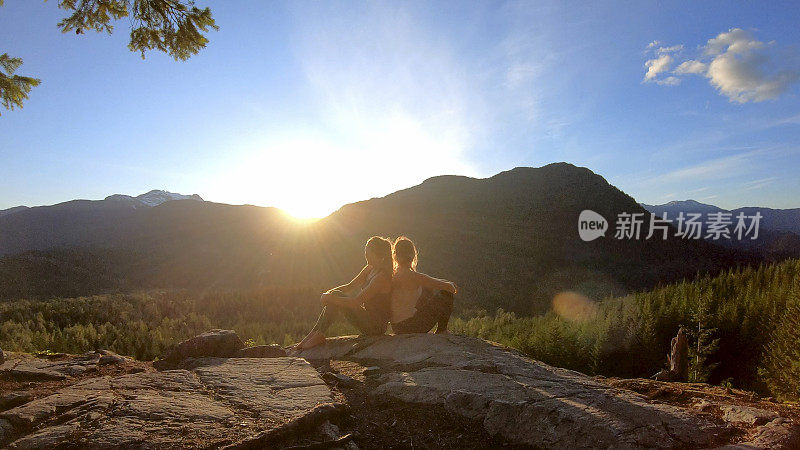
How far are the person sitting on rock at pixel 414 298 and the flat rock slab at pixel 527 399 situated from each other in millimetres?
601

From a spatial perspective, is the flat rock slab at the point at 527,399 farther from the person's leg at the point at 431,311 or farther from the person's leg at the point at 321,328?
the person's leg at the point at 321,328

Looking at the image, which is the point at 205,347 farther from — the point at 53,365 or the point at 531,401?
the point at 531,401

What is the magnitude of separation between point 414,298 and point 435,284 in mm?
372

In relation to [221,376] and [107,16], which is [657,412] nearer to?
[221,376]

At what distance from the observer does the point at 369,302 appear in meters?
4.87

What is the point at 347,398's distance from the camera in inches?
122

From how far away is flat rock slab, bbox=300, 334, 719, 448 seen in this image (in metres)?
2.24

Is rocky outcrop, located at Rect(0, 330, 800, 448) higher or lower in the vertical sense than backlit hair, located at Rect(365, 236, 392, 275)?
lower

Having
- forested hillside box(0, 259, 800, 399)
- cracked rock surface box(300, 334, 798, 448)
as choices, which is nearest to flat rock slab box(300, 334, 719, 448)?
cracked rock surface box(300, 334, 798, 448)

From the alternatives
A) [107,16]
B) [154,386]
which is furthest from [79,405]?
[107,16]

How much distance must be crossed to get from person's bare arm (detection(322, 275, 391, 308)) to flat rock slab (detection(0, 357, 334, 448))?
134 cm

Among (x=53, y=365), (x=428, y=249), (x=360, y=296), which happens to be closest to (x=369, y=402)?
(x=360, y=296)

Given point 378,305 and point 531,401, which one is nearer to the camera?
point 531,401

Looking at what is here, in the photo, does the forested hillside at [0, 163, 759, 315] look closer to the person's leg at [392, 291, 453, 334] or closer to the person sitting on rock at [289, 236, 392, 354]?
the person's leg at [392, 291, 453, 334]
